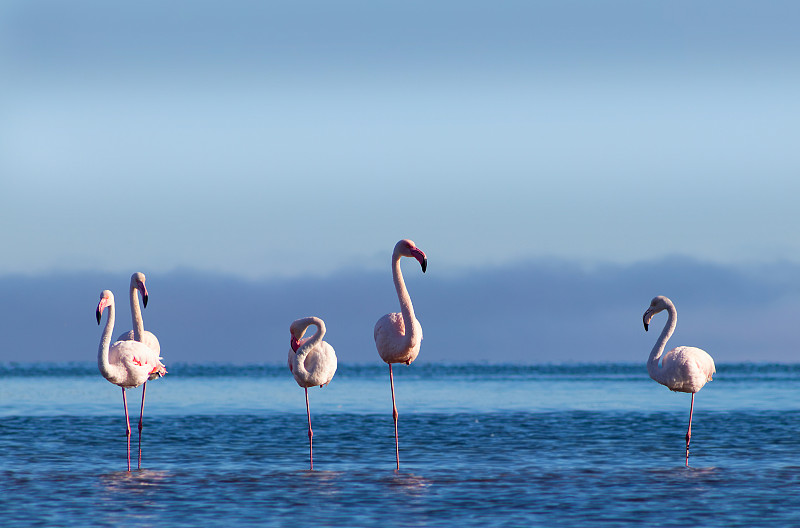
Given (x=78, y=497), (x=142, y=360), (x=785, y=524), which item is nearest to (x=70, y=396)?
(x=142, y=360)

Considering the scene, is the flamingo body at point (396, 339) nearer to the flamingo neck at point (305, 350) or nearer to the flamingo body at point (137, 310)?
the flamingo neck at point (305, 350)

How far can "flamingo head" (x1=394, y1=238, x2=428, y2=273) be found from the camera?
12109 mm

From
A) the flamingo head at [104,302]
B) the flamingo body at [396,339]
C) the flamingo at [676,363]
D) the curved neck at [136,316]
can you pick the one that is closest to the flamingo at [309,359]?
the flamingo body at [396,339]

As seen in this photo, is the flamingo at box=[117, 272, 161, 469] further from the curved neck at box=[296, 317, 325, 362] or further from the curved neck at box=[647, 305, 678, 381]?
the curved neck at box=[647, 305, 678, 381]

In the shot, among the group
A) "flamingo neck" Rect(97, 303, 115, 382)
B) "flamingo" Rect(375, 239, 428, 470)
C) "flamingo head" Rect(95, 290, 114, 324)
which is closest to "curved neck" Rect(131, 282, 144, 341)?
"flamingo head" Rect(95, 290, 114, 324)

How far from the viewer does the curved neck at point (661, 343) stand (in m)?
14.5

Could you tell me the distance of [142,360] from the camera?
13.8 meters

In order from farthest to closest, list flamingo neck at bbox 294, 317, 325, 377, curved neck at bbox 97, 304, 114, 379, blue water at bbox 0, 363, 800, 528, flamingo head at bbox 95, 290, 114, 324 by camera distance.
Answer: flamingo head at bbox 95, 290, 114, 324 → flamingo neck at bbox 294, 317, 325, 377 → curved neck at bbox 97, 304, 114, 379 → blue water at bbox 0, 363, 800, 528

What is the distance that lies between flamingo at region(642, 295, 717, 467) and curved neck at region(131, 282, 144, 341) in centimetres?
759

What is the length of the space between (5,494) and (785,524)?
872 centimetres

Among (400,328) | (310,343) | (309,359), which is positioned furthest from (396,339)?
(309,359)

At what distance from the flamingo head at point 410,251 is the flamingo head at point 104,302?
174 inches

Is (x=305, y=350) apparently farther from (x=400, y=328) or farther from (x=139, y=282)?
(x=139, y=282)

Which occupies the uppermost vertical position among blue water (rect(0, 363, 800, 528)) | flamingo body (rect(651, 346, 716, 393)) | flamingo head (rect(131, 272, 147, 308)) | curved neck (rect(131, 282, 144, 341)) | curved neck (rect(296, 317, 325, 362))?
flamingo head (rect(131, 272, 147, 308))
